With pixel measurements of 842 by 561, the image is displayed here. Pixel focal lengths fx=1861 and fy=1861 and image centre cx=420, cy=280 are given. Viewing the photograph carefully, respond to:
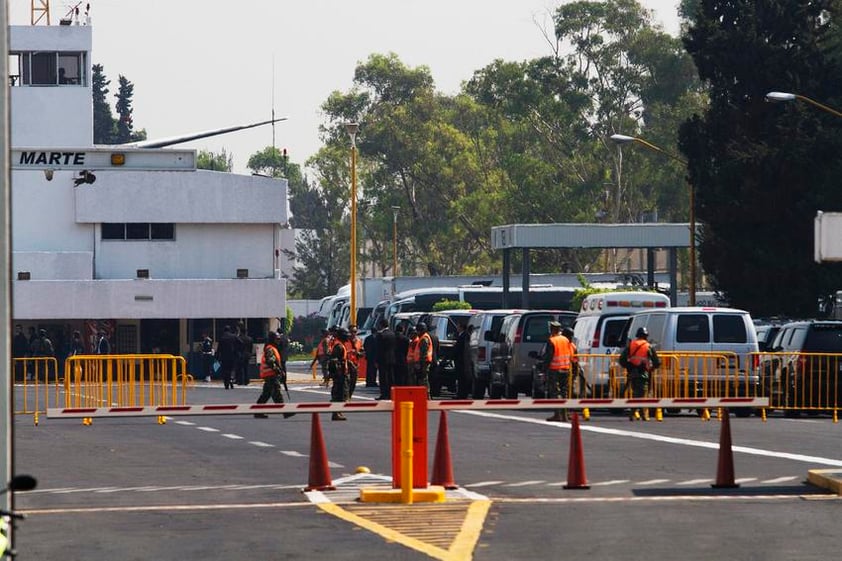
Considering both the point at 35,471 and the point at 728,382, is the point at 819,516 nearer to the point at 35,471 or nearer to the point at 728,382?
the point at 35,471

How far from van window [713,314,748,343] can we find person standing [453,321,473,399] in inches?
372

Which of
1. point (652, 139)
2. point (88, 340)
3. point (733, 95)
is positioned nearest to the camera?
point (733, 95)

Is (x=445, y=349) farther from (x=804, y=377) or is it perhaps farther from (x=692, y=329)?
(x=804, y=377)

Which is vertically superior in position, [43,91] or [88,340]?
[43,91]

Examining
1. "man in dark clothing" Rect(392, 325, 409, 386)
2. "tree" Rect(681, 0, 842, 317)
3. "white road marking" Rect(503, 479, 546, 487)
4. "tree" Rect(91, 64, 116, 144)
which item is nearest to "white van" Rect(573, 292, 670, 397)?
"man in dark clothing" Rect(392, 325, 409, 386)

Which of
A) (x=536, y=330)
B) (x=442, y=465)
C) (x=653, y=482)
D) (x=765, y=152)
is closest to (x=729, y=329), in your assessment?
(x=536, y=330)

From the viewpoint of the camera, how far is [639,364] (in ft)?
100

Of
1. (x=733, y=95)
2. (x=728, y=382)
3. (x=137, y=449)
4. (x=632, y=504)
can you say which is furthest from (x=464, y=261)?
(x=632, y=504)

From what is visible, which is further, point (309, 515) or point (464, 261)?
point (464, 261)

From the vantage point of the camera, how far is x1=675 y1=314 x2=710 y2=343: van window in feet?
105

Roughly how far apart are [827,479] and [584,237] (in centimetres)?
4288

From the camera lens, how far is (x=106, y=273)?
68.6 metres

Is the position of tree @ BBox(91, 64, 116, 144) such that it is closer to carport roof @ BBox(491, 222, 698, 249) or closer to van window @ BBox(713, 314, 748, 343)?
carport roof @ BBox(491, 222, 698, 249)

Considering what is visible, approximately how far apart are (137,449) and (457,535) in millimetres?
11205
